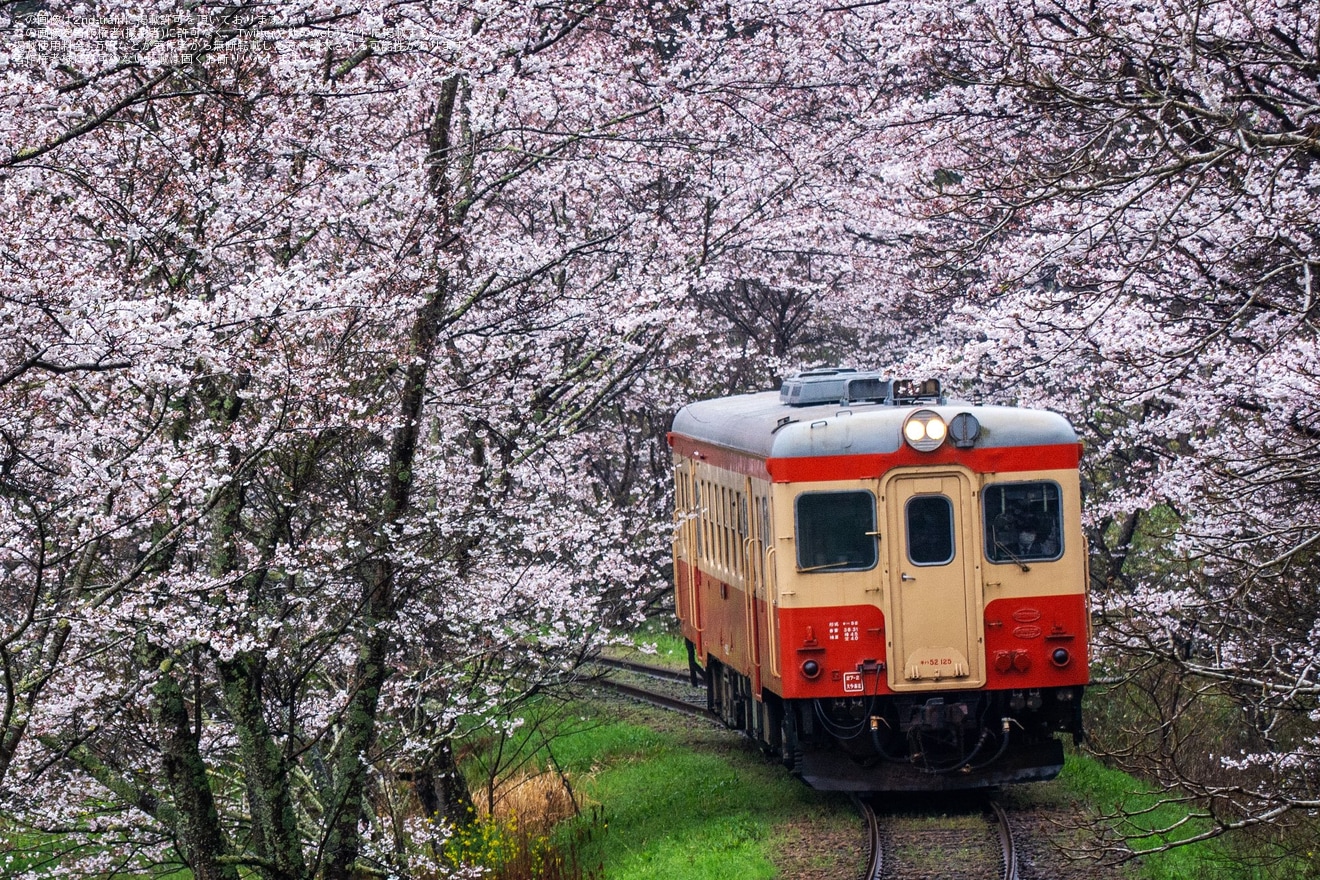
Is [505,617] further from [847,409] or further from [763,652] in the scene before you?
[847,409]

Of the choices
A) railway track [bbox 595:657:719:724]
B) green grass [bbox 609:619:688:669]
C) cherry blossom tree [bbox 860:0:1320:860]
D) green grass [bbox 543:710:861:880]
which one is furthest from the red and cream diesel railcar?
green grass [bbox 609:619:688:669]

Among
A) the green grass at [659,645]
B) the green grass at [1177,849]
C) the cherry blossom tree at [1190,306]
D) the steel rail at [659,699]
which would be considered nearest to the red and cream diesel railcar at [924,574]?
the cherry blossom tree at [1190,306]

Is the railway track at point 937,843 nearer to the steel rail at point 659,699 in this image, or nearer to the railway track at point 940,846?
the railway track at point 940,846

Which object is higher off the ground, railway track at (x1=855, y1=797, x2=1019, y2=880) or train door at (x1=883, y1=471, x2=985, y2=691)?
train door at (x1=883, y1=471, x2=985, y2=691)

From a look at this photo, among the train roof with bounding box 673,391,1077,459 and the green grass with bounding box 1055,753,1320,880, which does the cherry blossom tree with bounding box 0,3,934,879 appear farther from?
the green grass with bounding box 1055,753,1320,880

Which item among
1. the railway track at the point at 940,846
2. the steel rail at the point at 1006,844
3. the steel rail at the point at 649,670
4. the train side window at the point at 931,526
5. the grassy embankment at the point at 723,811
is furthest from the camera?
the steel rail at the point at 649,670

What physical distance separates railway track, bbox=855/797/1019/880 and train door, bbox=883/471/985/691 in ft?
2.99

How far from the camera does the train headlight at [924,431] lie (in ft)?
30.3

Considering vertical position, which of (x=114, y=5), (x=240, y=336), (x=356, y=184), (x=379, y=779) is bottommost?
(x=379, y=779)

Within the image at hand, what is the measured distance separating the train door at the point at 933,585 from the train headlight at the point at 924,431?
19 centimetres

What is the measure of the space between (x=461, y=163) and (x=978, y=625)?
434cm

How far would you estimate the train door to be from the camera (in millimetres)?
9211

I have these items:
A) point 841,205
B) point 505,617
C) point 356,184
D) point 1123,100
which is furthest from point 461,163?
point 841,205

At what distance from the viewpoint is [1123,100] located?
23.4ft
